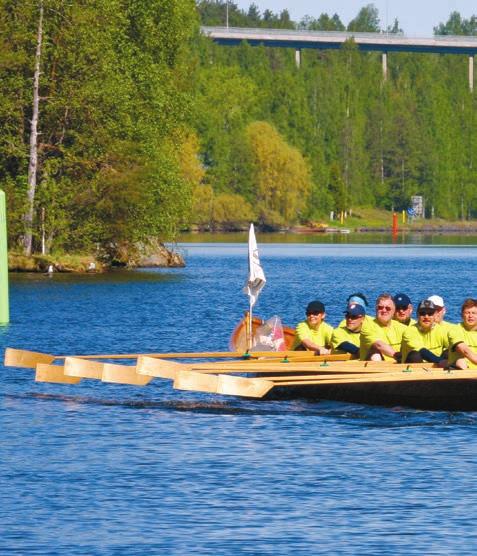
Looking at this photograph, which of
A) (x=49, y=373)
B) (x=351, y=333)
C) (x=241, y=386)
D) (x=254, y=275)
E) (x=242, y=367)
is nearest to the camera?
(x=241, y=386)

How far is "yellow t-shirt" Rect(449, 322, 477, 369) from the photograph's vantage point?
24.0m

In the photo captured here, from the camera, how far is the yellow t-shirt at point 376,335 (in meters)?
25.8

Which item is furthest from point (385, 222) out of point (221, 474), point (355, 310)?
point (221, 474)

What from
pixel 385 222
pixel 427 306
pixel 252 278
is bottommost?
pixel 385 222

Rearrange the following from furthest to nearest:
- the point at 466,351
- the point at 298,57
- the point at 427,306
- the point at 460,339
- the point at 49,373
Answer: the point at 298,57, the point at 49,373, the point at 427,306, the point at 460,339, the point at 466,351

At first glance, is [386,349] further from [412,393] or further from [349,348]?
[412,393]

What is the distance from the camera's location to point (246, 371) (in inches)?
1014

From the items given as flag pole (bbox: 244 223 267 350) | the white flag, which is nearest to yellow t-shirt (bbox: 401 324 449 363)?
flag pole (bbox: 244 223 267 350)

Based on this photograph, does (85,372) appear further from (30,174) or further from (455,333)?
(30,174)

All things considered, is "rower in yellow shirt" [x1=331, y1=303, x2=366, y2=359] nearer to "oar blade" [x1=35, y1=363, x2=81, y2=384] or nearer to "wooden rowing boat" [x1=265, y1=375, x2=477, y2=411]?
"wooden rowing boat" [x1=265, y1=375, x2=477, y2=411]

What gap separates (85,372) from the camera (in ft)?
83.5

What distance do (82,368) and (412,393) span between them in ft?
16.8

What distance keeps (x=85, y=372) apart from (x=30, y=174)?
Result: 3825 centimetres

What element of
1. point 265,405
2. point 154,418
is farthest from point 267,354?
point 154,418
